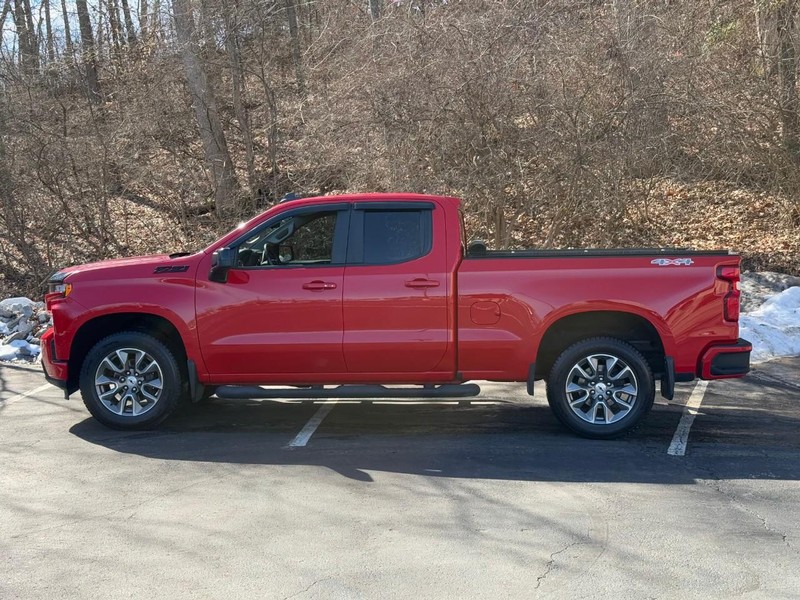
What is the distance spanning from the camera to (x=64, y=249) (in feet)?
47.8

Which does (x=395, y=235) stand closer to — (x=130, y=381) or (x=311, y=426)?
(x=311, y=426)

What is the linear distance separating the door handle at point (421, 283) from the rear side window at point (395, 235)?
209 millimetres

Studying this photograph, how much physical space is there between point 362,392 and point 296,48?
→ 10.6 meters

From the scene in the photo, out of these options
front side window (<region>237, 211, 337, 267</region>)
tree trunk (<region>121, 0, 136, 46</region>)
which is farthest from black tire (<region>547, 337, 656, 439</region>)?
tree trunk (<region>121, 0, 136, 46</region>)

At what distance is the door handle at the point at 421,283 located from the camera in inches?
265

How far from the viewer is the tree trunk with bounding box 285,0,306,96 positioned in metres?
14.3

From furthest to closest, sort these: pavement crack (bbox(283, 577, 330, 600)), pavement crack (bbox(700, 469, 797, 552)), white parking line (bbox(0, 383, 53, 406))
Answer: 1. white parking line (bbox(0, 383, 53, 406))
2. pavement crack (bbox(700, 469, 797, 552))
3. pavement crack (bbox(283, 577, 330, 600))

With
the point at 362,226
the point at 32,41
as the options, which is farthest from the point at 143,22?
the point at 362,226

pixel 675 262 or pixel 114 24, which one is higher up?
pixel 114 24

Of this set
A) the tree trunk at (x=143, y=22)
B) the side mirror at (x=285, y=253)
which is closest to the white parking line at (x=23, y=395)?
the side mirror at (x=285, y=253)

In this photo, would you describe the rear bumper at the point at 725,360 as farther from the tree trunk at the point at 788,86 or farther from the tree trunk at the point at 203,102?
the tree trunk at the point at 203,102

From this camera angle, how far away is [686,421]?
7.37m

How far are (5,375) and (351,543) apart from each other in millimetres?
6552

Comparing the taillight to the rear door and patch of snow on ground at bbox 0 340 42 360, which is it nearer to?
the rear door
